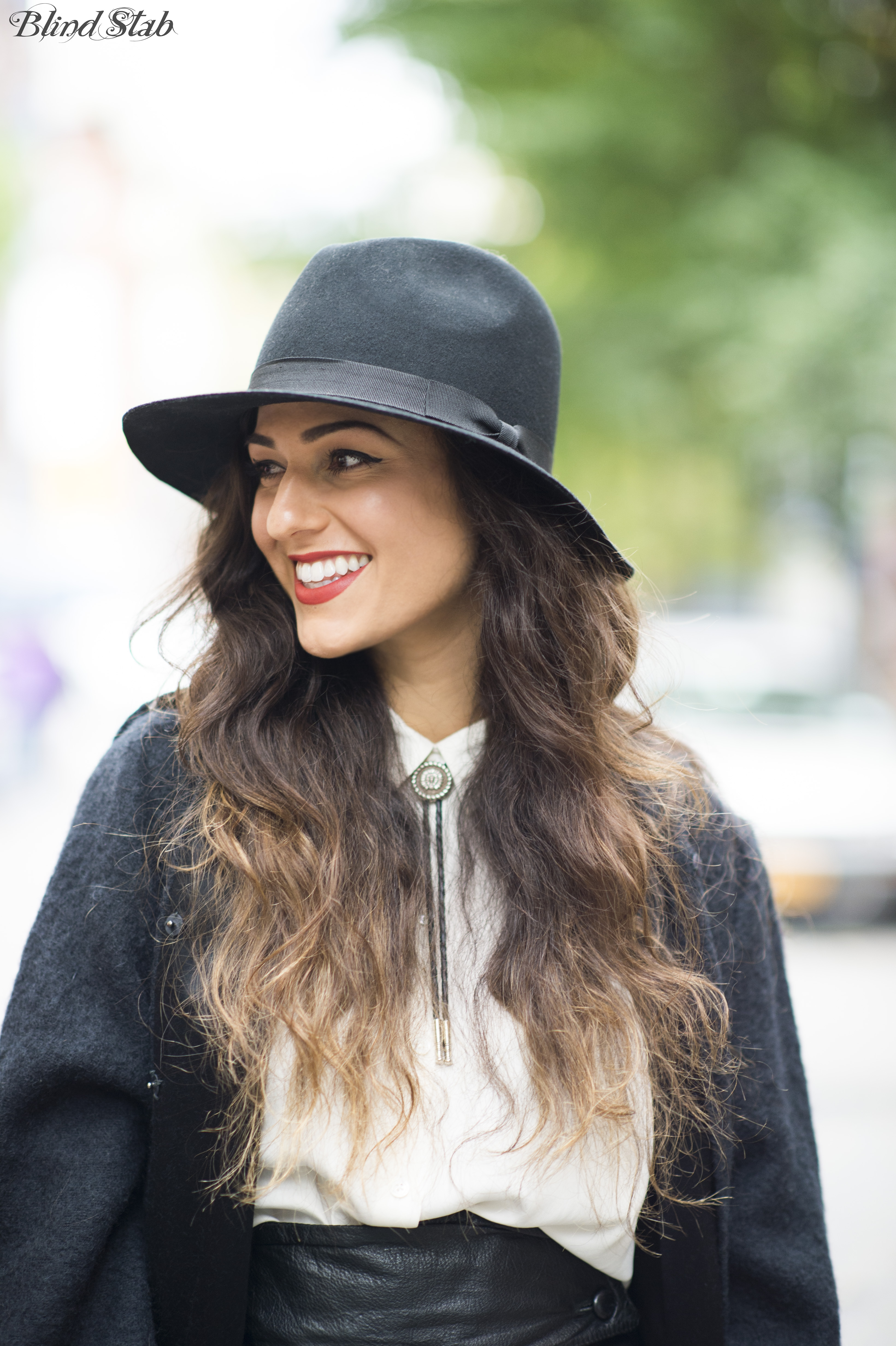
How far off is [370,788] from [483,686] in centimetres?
28

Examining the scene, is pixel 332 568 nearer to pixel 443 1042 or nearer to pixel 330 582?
pixel 330 582

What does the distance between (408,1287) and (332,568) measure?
1.06 metres

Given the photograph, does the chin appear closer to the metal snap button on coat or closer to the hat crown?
the hat crown

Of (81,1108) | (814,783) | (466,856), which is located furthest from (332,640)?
(814,783)

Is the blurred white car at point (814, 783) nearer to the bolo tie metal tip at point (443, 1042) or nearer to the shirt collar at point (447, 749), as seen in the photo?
the shirt collar at point (447, 749)

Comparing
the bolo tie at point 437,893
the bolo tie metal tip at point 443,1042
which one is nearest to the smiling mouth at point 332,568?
the bolo tie at point 437,893

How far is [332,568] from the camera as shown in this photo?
1.79 metres

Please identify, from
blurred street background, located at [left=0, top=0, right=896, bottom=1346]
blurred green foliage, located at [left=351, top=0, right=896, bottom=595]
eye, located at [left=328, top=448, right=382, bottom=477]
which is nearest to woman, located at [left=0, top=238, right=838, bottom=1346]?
eye, located at [left=328, top=448, right=382, bottom=477]

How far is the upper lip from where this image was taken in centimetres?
177

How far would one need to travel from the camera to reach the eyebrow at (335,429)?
1.73m

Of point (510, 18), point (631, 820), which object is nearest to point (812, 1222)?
point (631, 820)

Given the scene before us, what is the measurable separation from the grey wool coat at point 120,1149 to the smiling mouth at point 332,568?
0.34 m

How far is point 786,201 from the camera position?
7.25 meters

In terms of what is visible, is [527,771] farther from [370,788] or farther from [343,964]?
[343,964]
